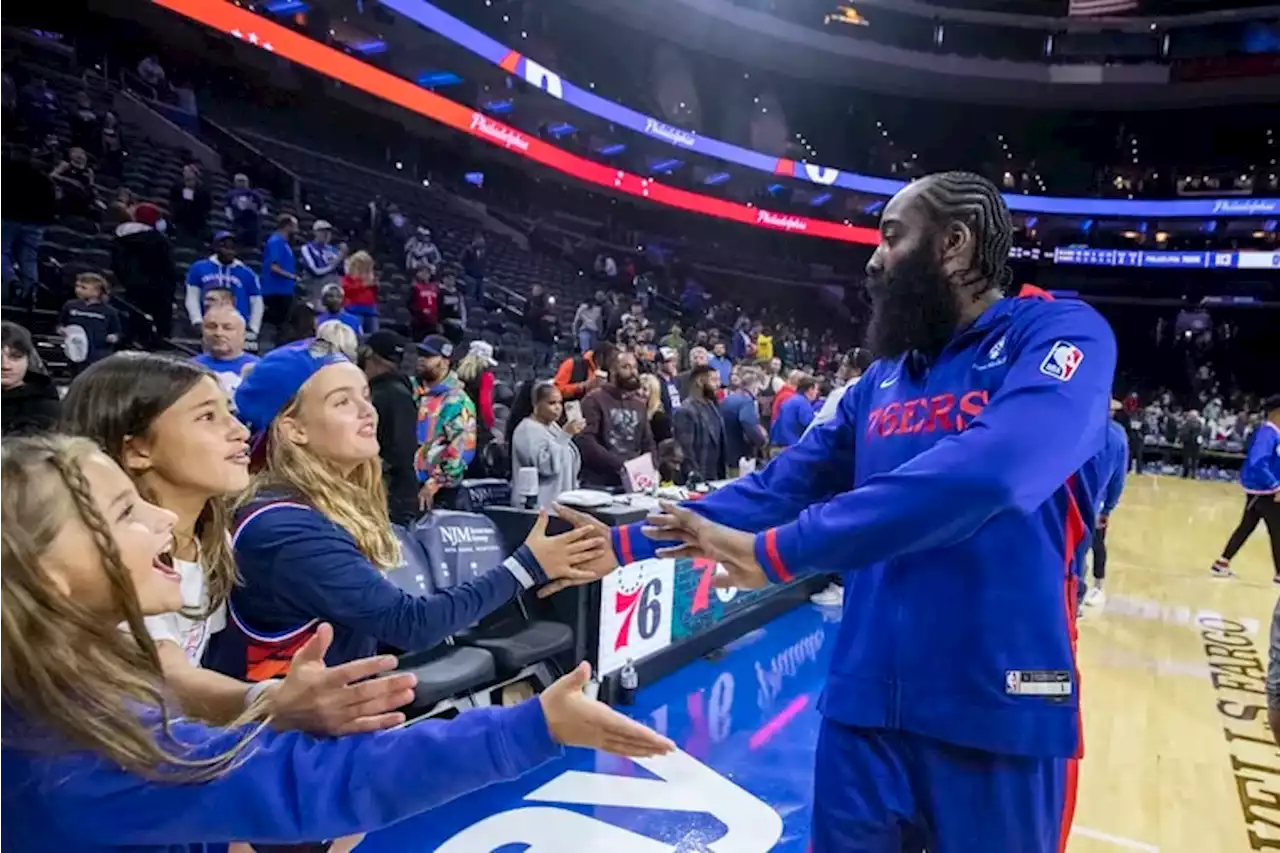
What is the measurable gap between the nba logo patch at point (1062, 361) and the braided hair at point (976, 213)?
0.97 ft

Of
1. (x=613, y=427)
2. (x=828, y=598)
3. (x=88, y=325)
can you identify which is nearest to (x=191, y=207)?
(x=88, y=325)

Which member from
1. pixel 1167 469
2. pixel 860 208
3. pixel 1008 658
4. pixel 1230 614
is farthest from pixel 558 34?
pixel 1008 658

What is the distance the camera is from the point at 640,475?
5332 mm

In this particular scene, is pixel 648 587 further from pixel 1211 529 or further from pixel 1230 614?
pixel 1211 529

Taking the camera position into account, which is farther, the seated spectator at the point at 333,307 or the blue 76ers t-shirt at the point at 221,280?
the seated spectator at the point at 333,307

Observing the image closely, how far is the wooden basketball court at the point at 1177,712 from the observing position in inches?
145

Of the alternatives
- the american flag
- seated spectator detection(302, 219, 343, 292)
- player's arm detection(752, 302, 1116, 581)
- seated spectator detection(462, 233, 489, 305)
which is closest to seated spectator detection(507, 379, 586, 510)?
player's arm detection(752, 302, 1116, 581)

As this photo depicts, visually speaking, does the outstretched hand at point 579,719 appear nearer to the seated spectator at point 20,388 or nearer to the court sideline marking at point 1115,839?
the court sideline marking at point 1115,839

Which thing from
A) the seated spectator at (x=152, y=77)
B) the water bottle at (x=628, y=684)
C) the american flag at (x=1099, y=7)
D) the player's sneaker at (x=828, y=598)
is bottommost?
the player's sneaker at (x=828, y=598)

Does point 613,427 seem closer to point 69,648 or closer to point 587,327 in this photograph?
point 69,648

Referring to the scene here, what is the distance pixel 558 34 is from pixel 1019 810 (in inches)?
1028

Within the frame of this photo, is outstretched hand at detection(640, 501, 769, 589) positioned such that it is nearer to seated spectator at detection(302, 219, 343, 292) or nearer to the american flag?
seated spectator at detection(302, 219, 343, 292)

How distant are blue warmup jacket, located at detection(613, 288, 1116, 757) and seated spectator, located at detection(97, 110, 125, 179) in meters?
11.3

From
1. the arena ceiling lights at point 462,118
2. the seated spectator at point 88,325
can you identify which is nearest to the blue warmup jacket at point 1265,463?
the seated spectator at point 88,325
